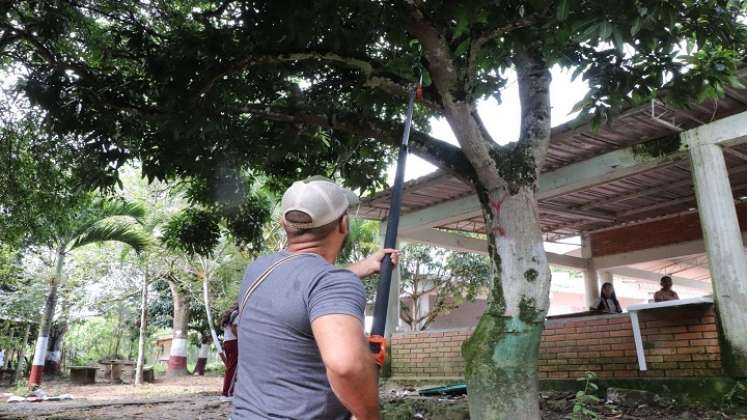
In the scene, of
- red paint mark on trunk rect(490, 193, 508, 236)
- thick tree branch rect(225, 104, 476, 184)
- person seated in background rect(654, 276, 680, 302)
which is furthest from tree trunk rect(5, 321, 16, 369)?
red paint mark on trunk rect(490, 193, 508, 236)

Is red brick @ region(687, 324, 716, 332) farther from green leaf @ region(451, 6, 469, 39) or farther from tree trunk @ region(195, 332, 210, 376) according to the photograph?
tree trunk @ region(195, 332, 210, 376)

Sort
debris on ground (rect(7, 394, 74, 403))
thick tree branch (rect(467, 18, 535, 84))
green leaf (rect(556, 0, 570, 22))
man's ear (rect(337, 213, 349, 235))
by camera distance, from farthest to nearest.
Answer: debris on ground (rect(7, 394, 74, 403)), thick tree branch (rect(467, 18, 535, 84)), green leaf (rect(556, 0, 570, 22)), man's ear (rect(337, 213, 349, 235))

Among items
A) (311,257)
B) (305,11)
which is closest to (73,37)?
(305,11)

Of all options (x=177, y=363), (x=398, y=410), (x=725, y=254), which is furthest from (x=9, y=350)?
(x=725, y=254)

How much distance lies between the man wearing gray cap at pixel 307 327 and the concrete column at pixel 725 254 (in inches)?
224

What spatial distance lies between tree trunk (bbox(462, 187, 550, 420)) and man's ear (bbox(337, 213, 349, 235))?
278cm

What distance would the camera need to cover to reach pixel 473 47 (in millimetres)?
4367

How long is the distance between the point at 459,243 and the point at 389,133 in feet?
23.6

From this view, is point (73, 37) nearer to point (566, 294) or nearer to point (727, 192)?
point (727, 192)

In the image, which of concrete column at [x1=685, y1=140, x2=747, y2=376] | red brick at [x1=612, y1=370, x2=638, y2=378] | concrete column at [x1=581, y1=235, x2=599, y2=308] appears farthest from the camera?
concrete column at [x1=581, y1=235, x2=599, y2=308]

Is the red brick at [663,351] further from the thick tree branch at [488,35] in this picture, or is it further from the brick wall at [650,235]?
the brick wall at [650,235]

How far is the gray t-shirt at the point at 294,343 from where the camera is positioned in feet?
4.83

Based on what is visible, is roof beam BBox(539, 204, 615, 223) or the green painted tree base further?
roof beam BBox(539, 204, 615, 223)

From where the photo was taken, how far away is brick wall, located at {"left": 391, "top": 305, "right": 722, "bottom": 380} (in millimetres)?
6506
